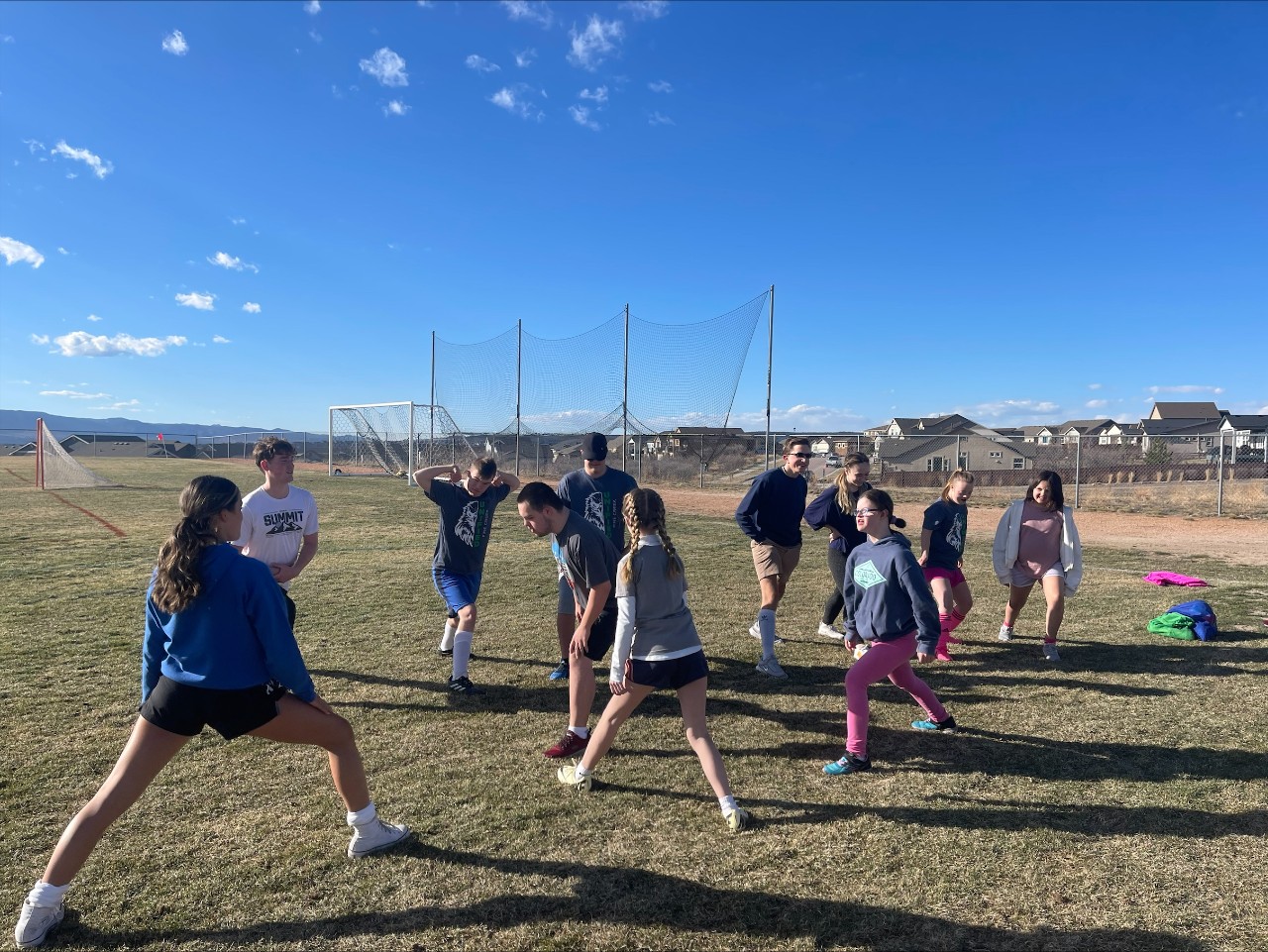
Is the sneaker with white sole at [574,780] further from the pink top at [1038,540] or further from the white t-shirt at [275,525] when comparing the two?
the pink top at [1038,540]

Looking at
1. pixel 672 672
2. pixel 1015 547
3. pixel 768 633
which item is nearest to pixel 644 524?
pixel 672 672

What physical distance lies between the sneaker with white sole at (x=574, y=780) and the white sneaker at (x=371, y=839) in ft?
3.04

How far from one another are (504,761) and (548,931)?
60.0 inches

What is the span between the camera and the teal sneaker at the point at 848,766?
4.03 metres

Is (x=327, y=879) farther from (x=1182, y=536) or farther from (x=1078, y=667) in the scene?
(x=1182, y=536)

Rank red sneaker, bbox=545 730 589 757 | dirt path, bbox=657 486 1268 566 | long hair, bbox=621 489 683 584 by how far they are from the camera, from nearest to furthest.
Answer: long hair, bbox=621 489 683 584 < red sneaker, bbox=545 730 589 757 < dirt path, bbox=657 486 1268 566

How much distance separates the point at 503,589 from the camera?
923 cm

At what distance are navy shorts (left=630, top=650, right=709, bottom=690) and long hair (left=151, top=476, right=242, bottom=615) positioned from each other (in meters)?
1.90

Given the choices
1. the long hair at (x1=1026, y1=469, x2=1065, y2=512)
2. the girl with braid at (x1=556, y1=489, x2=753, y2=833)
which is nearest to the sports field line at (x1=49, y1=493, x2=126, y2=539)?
the girl with braid at (x1=556, y1=489, x2=753, y2=833)

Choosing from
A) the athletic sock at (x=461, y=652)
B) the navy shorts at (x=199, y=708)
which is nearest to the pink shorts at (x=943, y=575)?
the athletic sock at (x=461, y=652)

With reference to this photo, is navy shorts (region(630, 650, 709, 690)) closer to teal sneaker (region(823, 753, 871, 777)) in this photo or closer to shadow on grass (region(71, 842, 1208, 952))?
shadow on grass (region(71, 842, 1208, 952))

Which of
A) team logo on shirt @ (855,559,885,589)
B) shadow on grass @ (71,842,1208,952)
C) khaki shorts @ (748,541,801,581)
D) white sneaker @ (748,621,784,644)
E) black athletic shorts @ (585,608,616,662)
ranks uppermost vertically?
team logo on shirt @ (855,559,885,589)

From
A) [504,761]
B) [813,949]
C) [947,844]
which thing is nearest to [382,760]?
[504,761]

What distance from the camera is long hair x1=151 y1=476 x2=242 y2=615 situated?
266cm
